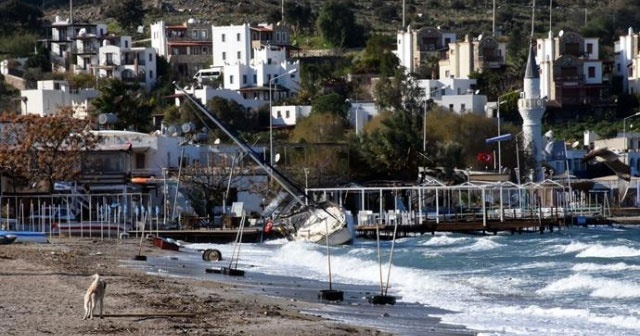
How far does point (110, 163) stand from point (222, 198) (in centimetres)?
584

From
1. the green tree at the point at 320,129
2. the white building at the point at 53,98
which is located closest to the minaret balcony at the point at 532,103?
the green tree at the point at 320,129

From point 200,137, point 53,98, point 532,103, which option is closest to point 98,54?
point 53,98

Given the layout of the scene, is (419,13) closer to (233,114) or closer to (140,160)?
(233,114)

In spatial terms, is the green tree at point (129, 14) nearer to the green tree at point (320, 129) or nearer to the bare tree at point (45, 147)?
the green tree at point (320, 129)

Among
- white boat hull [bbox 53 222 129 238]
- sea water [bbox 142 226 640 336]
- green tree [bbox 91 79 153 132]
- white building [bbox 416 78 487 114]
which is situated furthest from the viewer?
white building [bbox 416 78 487 114]

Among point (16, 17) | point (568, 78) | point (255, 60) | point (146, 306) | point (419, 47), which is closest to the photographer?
point (146, 306)

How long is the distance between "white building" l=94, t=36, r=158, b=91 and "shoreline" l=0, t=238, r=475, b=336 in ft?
280

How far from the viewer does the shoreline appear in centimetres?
2455

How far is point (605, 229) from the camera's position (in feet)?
257

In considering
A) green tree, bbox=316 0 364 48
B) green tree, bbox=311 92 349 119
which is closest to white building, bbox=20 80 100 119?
green tree, bbox=311 92 349 119

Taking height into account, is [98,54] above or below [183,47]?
below

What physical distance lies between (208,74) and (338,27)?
15.7 meters

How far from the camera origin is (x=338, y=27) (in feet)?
456

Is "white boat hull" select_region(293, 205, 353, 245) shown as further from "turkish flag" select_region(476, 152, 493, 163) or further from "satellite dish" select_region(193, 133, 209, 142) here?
"turkish flag" select_region(476, 152, 493, 163)
